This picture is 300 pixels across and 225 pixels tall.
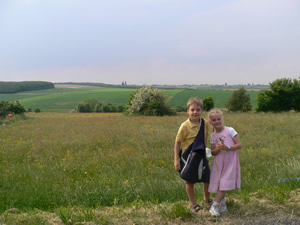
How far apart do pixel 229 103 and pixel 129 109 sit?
61.1 feet

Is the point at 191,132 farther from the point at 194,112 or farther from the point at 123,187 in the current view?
the point at 123,187

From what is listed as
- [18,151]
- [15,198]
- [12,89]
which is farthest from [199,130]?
[12,89]

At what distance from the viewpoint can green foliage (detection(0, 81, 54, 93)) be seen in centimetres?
8969

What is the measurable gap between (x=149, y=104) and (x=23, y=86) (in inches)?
2904

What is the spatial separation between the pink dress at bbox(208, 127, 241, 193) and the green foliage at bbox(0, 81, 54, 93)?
95950mm

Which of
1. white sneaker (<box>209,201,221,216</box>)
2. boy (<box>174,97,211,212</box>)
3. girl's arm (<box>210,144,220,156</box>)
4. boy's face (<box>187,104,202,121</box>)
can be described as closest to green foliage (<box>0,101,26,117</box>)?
boy (<box>174,97,211,212</box>)

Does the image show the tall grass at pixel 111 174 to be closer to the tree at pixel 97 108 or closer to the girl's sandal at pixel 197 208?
the girl's sandal at pixel 197 208

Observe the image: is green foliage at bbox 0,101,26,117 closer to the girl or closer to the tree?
the tree

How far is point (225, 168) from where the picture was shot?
420cm

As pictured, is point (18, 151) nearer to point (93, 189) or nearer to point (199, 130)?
point (93, 189)

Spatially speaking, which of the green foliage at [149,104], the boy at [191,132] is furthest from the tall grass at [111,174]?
the green foliage at [149,104]

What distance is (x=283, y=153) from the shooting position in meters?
9.08

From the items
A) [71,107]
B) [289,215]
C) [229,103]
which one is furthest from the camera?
[71,107]

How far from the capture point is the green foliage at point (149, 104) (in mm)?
37781
